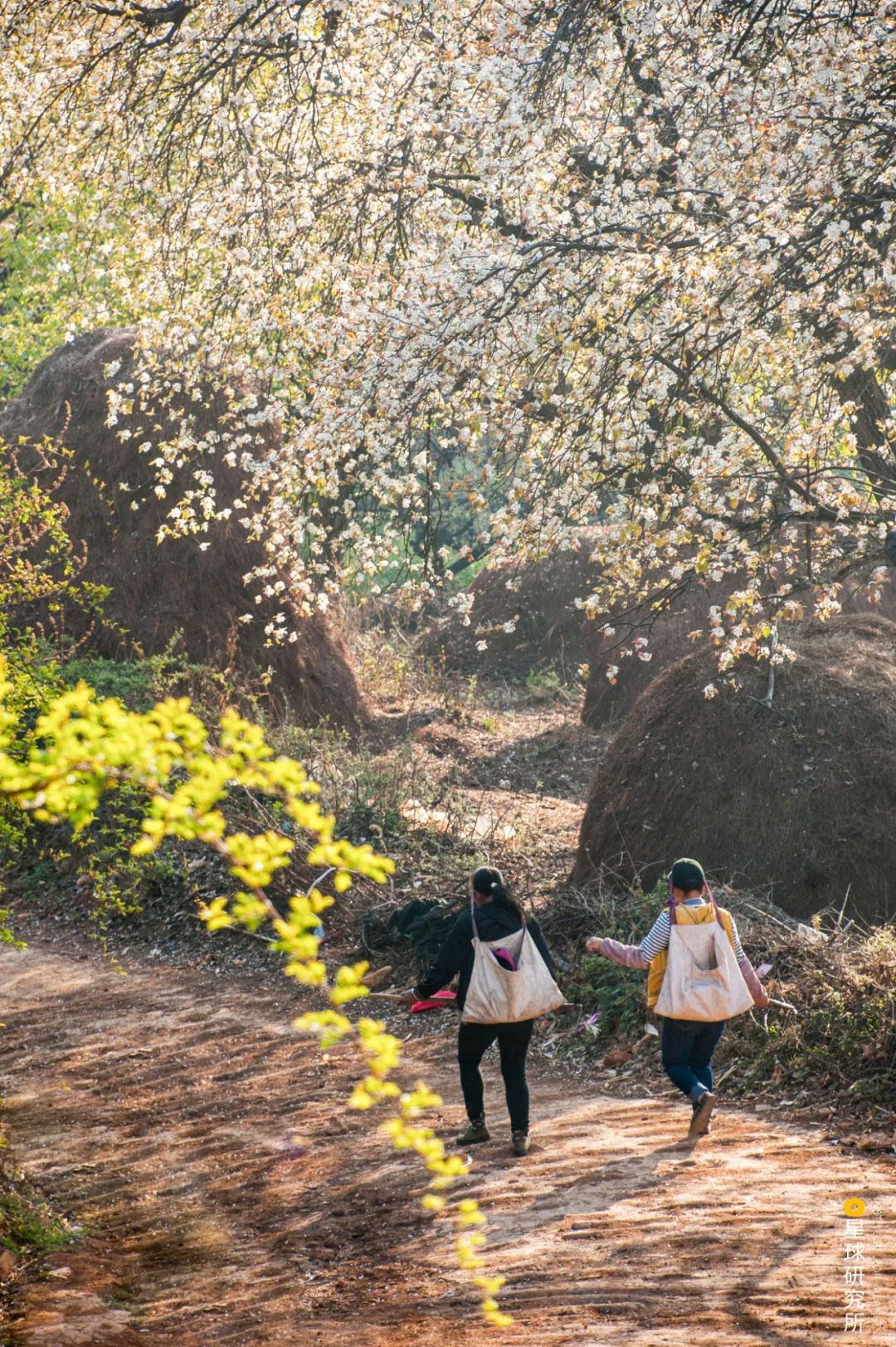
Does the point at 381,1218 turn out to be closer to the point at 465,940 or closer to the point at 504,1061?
the point at 504,1061

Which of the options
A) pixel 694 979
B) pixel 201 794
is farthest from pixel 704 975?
pixel 201 794

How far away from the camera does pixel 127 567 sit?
15211mm

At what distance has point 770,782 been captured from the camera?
30.8ft

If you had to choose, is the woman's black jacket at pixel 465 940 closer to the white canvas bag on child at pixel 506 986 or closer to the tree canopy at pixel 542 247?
the white canvas bag on child at pixel 506 986

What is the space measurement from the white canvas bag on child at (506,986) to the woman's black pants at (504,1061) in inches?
4.1

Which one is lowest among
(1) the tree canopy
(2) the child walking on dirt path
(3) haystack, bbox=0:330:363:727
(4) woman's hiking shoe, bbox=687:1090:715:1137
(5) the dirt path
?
(5) the dirt path

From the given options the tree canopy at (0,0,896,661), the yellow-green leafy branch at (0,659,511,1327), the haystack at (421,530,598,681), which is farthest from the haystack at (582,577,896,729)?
the yellow-green leafy branch at (0,659,511,1327)

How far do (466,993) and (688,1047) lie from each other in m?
1.15

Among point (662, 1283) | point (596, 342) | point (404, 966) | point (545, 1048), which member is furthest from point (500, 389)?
point (662, 1283)

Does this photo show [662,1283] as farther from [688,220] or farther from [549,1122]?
[688,220]

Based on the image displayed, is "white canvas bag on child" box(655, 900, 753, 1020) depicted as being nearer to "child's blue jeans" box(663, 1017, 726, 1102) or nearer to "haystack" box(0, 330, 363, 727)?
"child's blue jeans" box(663, 1017, 726, 1102)

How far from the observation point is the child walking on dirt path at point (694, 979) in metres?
6.59

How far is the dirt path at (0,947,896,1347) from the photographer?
4.85 m

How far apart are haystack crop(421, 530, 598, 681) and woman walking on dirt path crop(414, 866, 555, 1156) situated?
51.1 feet
